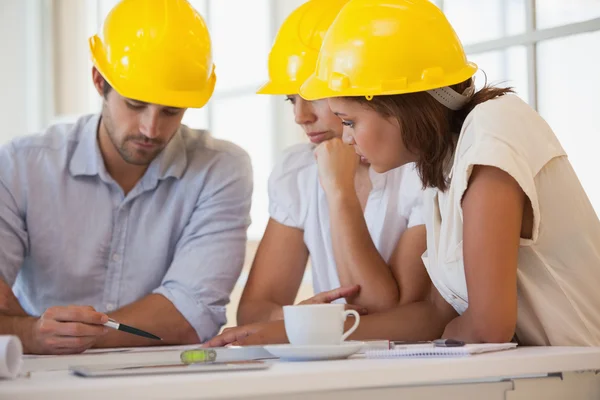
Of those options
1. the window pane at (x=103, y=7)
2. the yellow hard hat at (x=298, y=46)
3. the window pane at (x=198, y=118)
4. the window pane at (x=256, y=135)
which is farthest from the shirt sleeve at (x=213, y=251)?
the window pane at (x=103, y=7)

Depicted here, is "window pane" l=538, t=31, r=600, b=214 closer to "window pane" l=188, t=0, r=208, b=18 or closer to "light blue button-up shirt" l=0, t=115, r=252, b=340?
"light blue button-up shirt" l=0, t=115, r=252, b=340

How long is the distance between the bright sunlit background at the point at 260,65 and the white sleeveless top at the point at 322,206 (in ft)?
1.52

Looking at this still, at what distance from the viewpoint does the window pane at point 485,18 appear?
3193 mm

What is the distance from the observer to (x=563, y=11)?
9.93 feet

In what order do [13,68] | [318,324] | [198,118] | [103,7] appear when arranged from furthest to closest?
[13,68], [103,7], [198,118], [318,324]

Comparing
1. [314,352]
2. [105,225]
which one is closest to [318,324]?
[314,352]

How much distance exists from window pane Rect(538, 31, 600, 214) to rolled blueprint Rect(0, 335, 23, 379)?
2.36 metres

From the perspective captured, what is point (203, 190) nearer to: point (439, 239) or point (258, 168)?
point (439, 239)

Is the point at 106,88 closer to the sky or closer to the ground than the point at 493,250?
closer to the sky

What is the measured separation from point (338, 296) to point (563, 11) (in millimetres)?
1573

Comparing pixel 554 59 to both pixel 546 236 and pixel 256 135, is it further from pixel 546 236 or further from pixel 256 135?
pixel 256 135

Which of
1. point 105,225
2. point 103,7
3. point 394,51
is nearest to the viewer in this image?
point 394,51

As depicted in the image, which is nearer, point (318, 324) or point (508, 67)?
point (318, 324)

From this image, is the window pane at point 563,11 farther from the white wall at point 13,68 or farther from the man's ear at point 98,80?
the white wall at point 13,68
